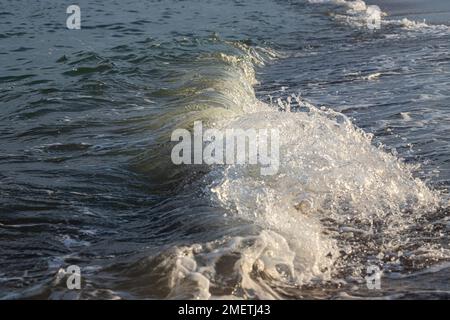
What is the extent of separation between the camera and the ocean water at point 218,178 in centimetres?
452

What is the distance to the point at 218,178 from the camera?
20.8 feet

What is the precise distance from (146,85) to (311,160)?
529 centimetres

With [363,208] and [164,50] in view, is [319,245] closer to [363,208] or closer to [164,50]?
[363,208]

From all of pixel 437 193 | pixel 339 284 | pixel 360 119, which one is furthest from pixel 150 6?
pixel 339 284

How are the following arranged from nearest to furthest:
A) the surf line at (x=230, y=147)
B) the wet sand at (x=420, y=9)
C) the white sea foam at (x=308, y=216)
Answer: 1. the white sea foam at (x=308, y=216)
2. the surf line at (x=230, y=147)
3. the wet sand at (x=420, y=9)

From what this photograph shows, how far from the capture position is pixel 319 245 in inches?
→ 194

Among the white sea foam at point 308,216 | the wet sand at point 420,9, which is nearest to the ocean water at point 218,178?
the white sea foam at point 308,216
